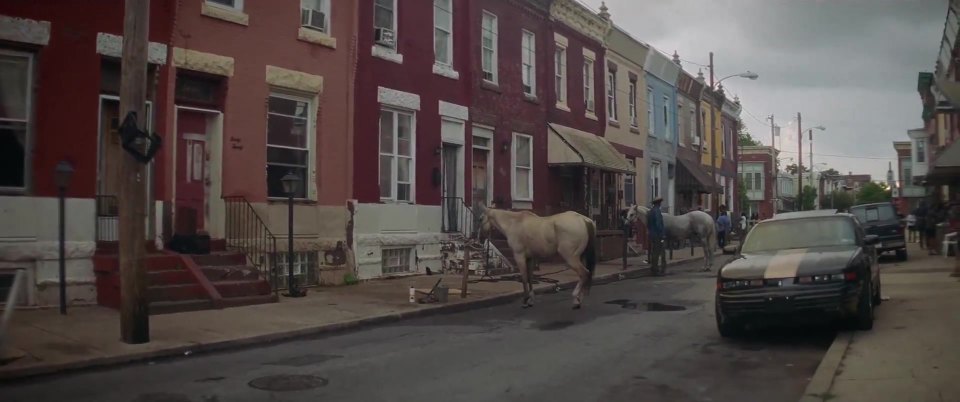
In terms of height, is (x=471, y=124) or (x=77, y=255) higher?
(x=471, y=124)

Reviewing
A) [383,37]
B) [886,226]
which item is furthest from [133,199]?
[886,226]

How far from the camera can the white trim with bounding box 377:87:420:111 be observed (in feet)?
61.3

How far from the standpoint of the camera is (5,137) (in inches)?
497

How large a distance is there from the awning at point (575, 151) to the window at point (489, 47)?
11.6 feet

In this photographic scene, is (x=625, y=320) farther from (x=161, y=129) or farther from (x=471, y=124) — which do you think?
(x=471, y=124)

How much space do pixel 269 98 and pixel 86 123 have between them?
12.7ft

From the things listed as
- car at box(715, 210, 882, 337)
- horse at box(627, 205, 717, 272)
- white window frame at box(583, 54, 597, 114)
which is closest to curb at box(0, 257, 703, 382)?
car at box(715, 210, 882, 337)

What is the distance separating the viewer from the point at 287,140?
55.1 ft

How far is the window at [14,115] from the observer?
12.6 m

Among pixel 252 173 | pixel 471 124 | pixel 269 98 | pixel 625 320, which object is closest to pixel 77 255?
pixel 252 173

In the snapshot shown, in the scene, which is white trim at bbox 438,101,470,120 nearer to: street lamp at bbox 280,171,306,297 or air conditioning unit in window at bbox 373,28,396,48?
air conditioning unit in window at bbox 373,28,396,48

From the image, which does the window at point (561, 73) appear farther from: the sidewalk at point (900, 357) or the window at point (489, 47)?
the sidewalk at point (900, 357)

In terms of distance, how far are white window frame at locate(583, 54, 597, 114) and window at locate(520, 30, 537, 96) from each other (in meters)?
3.87

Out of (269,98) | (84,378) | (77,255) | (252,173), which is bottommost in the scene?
(84,378)
